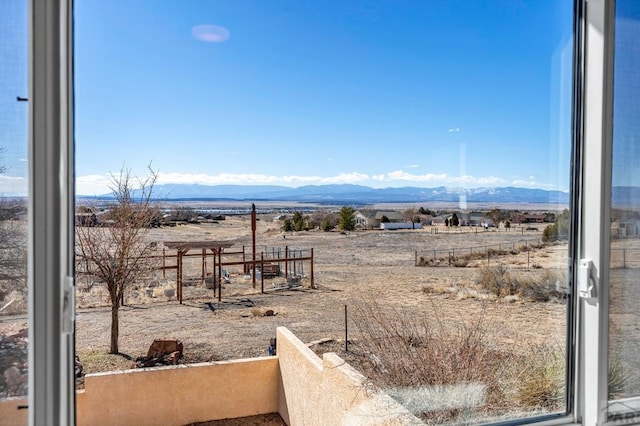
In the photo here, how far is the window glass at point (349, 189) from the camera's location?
1.43 meters

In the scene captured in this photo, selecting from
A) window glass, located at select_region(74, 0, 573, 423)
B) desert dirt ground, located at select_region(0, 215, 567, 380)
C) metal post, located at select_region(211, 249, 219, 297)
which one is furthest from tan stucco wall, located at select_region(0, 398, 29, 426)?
metal post, located at select_region(211, 249, 219, 297)

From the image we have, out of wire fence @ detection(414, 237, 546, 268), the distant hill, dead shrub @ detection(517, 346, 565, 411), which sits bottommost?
dead shrub @ detection(517, 346, 565, 411)

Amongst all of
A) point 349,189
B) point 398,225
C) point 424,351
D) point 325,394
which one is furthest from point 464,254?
point 325,394

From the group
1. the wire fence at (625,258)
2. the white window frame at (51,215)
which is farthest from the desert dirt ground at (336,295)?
the white window frame at (51,215)

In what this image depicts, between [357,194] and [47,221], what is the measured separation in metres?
1.05

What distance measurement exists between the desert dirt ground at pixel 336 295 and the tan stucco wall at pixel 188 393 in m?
0.07

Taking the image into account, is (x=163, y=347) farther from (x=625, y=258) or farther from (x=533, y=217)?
(x=625, y=258)

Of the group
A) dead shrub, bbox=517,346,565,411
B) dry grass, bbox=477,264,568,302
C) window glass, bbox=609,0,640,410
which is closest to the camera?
window glass, bbox=609,0,640,410

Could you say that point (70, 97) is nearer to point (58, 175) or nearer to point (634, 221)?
point (58, 175)

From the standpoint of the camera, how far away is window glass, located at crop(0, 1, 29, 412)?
84 cm

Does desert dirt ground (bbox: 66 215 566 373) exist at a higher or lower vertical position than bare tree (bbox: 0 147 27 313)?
lower

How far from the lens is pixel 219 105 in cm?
159

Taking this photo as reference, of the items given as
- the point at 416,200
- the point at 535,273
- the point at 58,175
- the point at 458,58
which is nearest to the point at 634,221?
the point at 535,273

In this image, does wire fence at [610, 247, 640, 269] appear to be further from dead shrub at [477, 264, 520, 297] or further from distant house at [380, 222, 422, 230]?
distant house at [380, 222, 422, 230]
